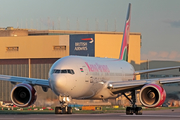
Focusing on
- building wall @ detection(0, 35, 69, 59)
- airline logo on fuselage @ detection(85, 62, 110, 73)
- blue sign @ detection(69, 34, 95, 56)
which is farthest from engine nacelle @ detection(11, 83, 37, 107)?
building wall @ detection(0, 35, 69, 59)

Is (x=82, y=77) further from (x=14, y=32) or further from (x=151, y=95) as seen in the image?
(x=14, y=32)

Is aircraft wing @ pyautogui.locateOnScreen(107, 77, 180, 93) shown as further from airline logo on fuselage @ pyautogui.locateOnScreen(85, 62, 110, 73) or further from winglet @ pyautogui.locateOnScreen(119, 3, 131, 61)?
winglet @ pyautogui.locateOnScreen(119, 3, 131, 61)

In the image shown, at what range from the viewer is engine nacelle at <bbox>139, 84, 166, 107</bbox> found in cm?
3361

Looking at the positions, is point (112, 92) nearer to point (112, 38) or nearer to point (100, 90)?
point (100, 90)

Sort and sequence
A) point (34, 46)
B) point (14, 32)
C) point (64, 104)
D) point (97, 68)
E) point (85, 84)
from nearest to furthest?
point (64, 104) < point (85, 84) < point (97, 68) < point (34, 46) < point (14, 32)

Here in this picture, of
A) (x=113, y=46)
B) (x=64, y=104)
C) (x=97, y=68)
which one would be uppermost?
(x=113, y=46)

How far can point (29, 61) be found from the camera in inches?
3423

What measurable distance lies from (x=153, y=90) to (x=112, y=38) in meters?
52.2

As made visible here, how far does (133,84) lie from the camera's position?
118ft

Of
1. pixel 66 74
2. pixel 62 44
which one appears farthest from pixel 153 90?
pixel 62 44

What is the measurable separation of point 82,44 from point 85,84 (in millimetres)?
50921

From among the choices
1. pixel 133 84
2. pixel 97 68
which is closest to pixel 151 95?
pixel 133 84

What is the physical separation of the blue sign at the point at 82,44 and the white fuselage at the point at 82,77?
4137cm

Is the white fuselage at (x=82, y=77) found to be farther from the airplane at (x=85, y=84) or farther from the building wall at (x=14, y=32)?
the building wall at (x=14, y=32)
